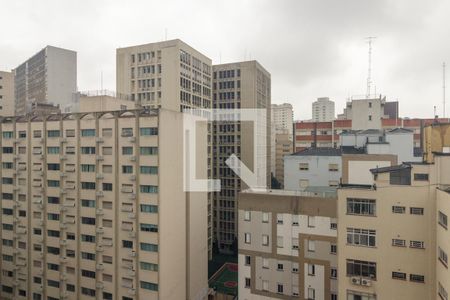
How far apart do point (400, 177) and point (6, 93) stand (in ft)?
212

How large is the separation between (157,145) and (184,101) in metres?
25.0

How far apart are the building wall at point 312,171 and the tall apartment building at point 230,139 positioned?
27507mm

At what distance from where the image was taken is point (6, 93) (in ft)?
187

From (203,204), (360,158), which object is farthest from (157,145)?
(360,158)

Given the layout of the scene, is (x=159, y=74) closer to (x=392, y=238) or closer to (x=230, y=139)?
(x=230, y=139)

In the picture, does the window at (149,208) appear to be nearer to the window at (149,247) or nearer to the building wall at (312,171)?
the window at (149,247)

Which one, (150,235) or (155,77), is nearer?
(150,235)

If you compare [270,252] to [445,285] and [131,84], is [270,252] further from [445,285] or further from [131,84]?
[131,84]

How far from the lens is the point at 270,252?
31953 mm

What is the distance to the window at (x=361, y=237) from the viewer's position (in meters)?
23.8

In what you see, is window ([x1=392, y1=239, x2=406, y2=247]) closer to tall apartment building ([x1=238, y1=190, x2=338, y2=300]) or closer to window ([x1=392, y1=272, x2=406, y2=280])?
window ([x1=392, y1=272, x2=406, y2=280])

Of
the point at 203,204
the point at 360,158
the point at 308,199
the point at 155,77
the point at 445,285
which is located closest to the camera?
the point at 445,285

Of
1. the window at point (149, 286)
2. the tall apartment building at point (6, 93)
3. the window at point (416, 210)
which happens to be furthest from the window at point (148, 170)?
the tall apartment building at point (6, 93)

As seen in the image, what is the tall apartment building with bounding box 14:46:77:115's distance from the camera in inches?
5217
